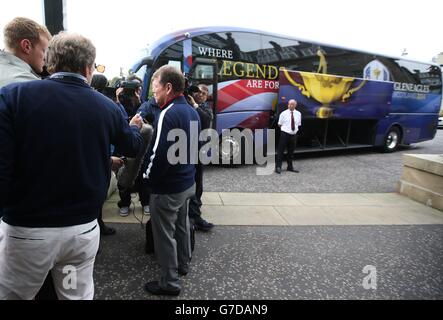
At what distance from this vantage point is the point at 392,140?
12094 mm

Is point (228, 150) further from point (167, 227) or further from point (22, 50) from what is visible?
point (22, 50)

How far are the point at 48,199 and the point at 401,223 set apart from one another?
487 cm

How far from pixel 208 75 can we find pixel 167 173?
538cm

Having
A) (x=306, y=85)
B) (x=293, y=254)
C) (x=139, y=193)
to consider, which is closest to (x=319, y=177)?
(x=306, y=85)

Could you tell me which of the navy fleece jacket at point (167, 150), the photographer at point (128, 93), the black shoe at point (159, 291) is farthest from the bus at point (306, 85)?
the black shoe at point (159, 291)

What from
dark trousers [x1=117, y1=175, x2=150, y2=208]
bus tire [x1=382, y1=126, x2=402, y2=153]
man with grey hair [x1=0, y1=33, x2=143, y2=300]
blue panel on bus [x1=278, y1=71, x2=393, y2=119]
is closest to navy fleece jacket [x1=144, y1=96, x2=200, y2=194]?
man with grey hair [x1=0, y1=33, x2=143, y2=300]

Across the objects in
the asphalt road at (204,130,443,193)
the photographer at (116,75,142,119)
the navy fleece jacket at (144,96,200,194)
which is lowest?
the asphalt road at (204,130,443,193)

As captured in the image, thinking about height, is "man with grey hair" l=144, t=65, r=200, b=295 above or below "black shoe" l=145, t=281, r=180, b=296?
above

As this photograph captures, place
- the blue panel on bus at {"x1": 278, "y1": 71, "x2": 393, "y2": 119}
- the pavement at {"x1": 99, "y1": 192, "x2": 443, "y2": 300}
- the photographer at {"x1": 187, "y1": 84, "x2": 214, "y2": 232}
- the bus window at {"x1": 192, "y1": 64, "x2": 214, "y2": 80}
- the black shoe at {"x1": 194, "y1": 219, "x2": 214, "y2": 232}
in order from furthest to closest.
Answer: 1. the blue panel on bus at {"x1": 278, "y1": 71, "x2": 393, "y2": 119}
2. the bus window at {"x1": 192, "y1": 64, "x2": 214, "y2": 80}
3. the black shoe at {"x1": 194, "y1": 219, "x2": 214, "y2": 232}
4. the photographer at {"x1": 187, "y1": 84, "x2": 214, "y2": 232}
5. the pavement at {"x1": 99, "y1": 192, "x2": 443, "y2": 300}

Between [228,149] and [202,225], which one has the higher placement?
[228,149]

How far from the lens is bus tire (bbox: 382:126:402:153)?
11.9 metres

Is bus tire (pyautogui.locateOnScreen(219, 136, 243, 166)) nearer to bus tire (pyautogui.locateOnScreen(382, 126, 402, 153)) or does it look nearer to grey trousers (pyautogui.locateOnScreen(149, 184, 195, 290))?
grey trousers (pyautogui.locateOnScreen(149, 184, 195, 290))

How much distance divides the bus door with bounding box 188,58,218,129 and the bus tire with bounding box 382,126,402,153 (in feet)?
25.7
